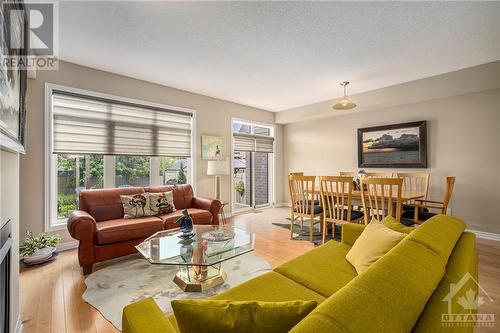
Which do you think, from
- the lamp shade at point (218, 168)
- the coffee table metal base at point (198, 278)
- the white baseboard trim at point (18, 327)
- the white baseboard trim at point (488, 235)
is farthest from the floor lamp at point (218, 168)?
the white baseboard trim at point (488, 235)

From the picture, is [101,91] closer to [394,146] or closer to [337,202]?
[337,202]

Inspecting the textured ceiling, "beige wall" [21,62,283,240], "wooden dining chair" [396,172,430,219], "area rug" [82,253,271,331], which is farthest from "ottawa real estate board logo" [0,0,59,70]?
"wooden dining chair" [396,172,430,219]

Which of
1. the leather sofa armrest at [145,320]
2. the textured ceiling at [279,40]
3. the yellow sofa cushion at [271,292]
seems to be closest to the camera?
the leather sofa armrest at [145,320]

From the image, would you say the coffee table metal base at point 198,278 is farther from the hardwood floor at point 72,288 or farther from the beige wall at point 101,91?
the beige wall at point 101,91

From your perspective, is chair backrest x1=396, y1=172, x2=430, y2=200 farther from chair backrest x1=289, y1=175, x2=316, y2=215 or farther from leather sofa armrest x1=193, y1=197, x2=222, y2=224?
leather sofa armrest x1=193, y1=197, x2=222, y2=224

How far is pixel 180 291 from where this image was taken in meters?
2.15

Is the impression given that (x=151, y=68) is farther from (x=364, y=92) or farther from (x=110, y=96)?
(x=364, y=92)

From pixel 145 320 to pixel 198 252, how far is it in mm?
1237

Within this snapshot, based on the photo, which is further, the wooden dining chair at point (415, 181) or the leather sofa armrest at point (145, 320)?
the wooden dining chair at point (415, 181)

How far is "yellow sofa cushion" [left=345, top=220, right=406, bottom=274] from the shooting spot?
4.87ft

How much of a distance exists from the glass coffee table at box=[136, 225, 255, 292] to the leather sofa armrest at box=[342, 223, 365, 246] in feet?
2.84

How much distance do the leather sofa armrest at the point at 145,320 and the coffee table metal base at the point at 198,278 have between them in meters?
1.25

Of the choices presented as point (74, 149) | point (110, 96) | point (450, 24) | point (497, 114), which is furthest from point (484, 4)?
point (74, 149)

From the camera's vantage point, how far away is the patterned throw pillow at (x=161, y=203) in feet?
10.9
